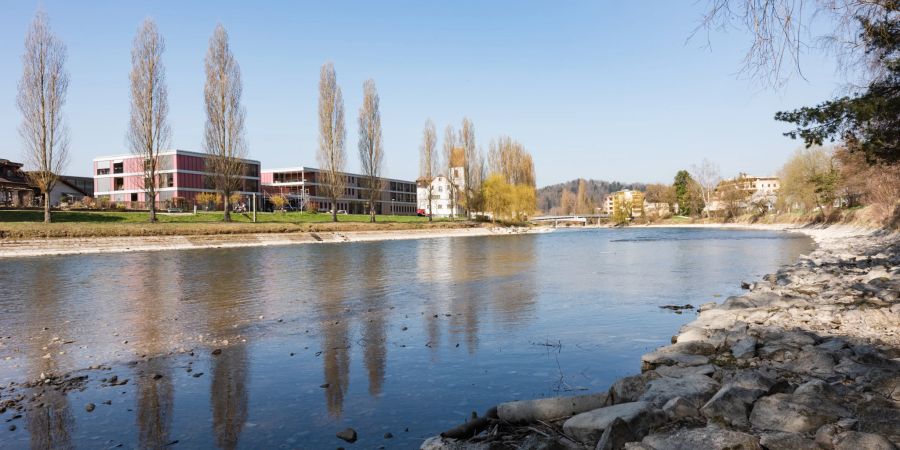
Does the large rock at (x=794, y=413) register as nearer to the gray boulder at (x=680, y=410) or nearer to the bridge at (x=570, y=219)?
the gray boulder at (x=680, y=410)

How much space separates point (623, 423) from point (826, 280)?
523 inches

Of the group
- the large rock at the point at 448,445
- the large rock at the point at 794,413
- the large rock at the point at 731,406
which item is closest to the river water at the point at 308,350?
the large rock at the point at 448,445

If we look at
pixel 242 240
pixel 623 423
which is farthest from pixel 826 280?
pixel 242 240

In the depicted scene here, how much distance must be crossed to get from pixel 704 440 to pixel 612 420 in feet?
2.29

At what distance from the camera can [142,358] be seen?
8570 mm

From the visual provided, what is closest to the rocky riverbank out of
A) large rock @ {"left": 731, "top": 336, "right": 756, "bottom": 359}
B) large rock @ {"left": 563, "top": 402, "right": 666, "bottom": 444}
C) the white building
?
the white building

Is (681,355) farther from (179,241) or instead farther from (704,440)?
(179,241)

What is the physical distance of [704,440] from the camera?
4.05 metres

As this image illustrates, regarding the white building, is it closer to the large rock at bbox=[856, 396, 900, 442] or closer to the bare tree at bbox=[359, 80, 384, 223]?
the bare tree at bbox=[359, 80, 384, 223]

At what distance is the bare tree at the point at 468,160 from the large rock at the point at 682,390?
79.4 metres

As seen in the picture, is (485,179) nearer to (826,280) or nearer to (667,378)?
(826,280)

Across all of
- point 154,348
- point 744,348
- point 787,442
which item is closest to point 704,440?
point 787,442

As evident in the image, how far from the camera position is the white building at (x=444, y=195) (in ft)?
282

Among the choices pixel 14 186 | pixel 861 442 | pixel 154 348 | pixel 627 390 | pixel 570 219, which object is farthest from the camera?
pixel 570 219
